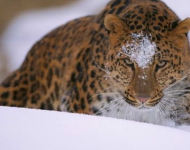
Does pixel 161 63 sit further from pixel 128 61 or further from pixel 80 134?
pixel 80 134

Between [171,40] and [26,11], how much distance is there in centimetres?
45

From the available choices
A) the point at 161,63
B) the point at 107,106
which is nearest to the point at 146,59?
the point at 161,63

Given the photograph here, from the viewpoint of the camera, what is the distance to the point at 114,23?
1520 millimetres

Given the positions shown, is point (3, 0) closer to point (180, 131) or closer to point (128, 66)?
point (128, 66)

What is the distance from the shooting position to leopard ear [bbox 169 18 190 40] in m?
1.49

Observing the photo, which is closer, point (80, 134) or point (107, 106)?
point (80, 134)

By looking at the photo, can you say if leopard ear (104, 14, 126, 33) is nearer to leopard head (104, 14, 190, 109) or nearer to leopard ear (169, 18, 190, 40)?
leopard head (104, 14, 190, 109)

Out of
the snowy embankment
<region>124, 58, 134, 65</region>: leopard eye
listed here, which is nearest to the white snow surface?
the snowy embankment

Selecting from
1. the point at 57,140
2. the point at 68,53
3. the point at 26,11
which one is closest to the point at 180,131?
the point at 57,140

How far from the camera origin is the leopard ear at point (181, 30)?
1492 millimetres

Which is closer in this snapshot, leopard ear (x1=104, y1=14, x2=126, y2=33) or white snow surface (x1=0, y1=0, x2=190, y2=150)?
white snow surface (x1=0, y1=0, x2=190, y2=150)

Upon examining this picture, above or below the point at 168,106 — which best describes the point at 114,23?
above

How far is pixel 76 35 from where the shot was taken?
169 centimetres

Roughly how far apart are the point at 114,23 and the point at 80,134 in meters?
0.26
